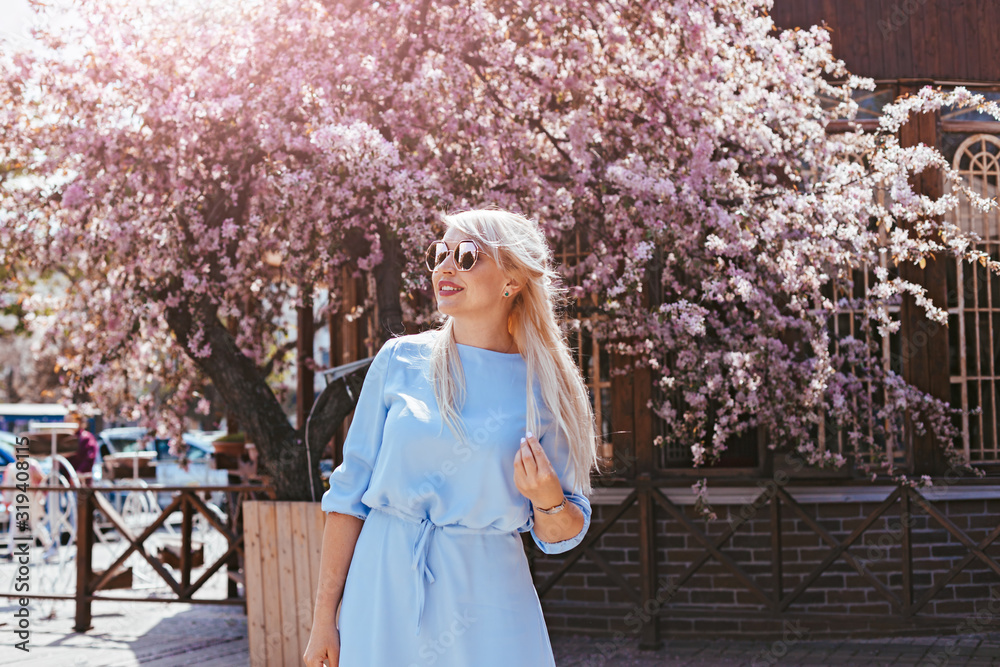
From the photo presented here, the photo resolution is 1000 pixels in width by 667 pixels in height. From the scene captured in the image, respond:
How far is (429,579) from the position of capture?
2.37m

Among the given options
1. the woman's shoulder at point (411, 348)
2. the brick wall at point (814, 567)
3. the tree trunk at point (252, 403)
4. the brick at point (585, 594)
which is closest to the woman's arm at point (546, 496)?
the woman's shoulder at point (411, 348)

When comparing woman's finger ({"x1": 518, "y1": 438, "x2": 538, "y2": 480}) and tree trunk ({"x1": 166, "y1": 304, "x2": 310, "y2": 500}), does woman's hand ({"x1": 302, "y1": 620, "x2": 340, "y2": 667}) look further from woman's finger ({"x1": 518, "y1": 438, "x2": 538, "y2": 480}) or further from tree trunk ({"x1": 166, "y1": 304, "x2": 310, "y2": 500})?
tree trunk ({"x1": 166, "y1": 304, "x2": 310, "y2": 500})

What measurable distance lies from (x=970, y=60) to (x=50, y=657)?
27.3ft

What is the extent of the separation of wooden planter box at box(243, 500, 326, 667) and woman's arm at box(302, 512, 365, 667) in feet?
11.5

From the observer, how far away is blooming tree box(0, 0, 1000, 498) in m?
5.73

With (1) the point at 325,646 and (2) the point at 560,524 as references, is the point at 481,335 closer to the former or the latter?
(2) the point at 560,524

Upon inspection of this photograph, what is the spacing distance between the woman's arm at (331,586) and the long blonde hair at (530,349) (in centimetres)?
40

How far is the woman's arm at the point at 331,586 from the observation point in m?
2.42

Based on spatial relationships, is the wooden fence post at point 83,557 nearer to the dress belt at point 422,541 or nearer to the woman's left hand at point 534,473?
the dress belt at point 422,541

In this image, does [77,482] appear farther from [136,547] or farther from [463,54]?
[463,54]

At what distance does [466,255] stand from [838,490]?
5.51m

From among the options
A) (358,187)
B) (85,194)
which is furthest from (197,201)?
(358,187)

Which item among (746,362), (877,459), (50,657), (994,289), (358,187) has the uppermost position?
(358,187)

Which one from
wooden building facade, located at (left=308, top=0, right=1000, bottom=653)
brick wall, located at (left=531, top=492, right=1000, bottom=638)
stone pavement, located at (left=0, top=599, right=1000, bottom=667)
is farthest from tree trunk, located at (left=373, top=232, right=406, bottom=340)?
stone pavement, located at (left=0, top=599, right=1000, bottom=667)
